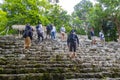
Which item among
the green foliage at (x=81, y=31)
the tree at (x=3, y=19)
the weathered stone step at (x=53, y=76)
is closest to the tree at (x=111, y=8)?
the green foliage at (x=81, y=31)

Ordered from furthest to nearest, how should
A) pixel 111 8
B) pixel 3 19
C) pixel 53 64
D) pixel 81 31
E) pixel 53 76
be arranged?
pixel 81 31
pixel 3 19
pixel 111 8
pixel 53 64
pixel 53 76

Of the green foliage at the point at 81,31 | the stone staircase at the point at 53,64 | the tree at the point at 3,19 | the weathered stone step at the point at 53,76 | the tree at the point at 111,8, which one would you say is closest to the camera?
the weathered stone step at the point at 53,76

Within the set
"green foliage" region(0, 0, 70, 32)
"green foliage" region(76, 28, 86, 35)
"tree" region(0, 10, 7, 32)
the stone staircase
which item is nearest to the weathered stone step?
the stone staircase

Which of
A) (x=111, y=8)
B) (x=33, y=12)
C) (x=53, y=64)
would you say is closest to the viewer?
(x=53, y=64)

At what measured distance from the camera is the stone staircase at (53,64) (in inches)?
478

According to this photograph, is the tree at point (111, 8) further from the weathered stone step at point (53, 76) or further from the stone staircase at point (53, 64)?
the weathered stone step at point (53, 76)

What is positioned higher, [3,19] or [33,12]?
[33,12]

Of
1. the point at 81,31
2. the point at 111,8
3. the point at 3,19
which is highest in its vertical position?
the point at 111,8

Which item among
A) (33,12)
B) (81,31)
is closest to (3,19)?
(33,12)

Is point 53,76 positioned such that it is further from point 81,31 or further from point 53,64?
point 81,31

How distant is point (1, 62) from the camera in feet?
43.4

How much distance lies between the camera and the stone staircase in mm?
12148

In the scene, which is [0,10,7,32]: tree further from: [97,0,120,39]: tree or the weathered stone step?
the weathered stone step

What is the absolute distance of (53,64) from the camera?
13.6 meters
